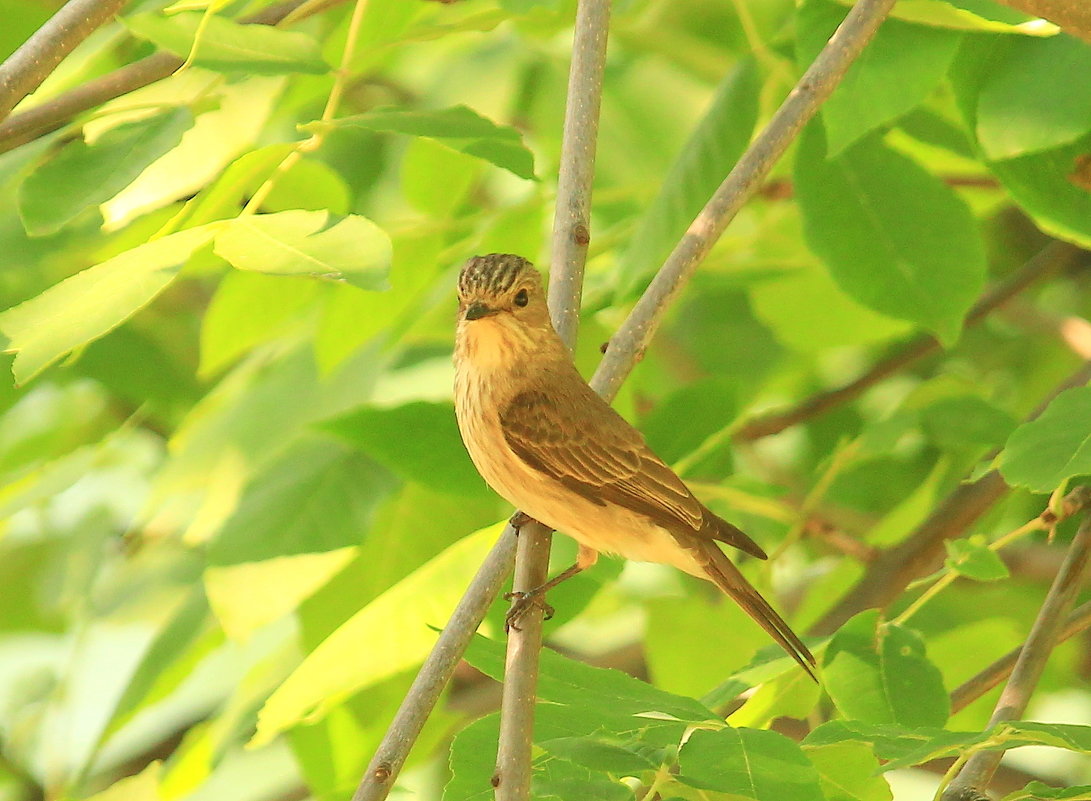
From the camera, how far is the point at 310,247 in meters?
2.61

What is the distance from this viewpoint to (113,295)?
2.56 m

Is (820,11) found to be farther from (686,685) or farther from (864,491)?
(864,491)

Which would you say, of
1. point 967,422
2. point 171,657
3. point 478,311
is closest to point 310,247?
point 478,311

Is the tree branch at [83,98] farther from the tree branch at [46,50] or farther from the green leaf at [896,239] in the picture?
the green leaf at [896,239]

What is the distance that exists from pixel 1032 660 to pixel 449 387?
2.24 metres

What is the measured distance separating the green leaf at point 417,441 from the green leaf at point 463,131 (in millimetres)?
792

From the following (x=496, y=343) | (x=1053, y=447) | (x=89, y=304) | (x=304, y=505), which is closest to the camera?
(x=89, y=304)

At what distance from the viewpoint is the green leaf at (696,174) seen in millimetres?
3764

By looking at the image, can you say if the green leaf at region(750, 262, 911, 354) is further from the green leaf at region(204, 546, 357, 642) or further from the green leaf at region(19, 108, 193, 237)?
the green leaf at region(19, 108, 193, 237)

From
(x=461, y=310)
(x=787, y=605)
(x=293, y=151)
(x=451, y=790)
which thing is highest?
(x=293, y=151)

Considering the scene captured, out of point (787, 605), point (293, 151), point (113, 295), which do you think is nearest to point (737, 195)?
point (293, 151)

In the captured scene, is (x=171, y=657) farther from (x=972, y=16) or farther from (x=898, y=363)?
(x=898, y=363)

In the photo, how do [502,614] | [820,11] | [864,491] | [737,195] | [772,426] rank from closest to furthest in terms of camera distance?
[737,195]
[820,11]
[502,614]
[772,426]
[864,491]

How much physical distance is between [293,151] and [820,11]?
1.42 metres
